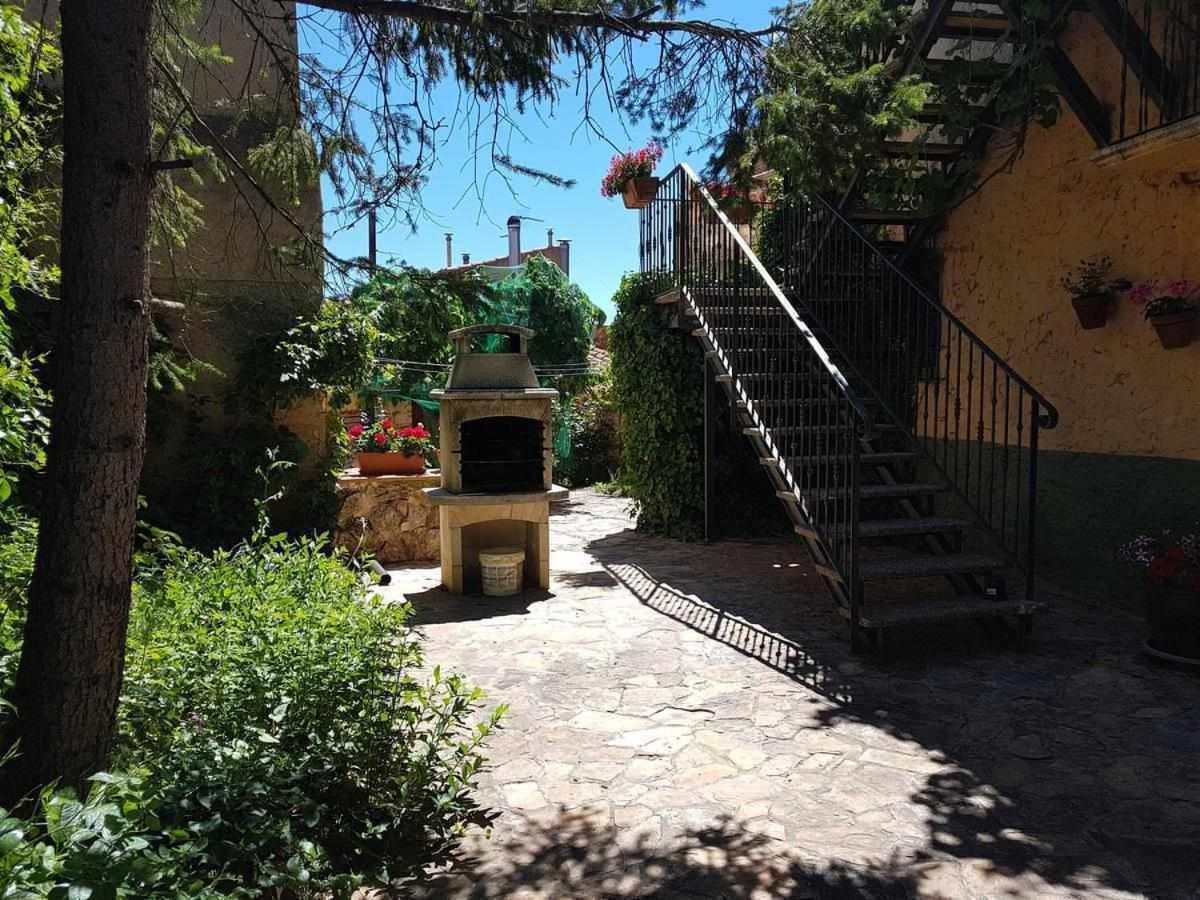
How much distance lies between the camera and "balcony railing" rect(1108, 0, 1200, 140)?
4.71 meters

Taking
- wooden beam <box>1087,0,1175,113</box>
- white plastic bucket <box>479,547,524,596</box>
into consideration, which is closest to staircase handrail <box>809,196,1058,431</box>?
wooden beam <box>1087,0,1175,113</box>

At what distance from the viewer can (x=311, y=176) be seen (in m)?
3.94

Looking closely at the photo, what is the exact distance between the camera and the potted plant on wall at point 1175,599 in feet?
14.5

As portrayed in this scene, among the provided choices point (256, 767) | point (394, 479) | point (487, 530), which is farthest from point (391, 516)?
point (256, 767)

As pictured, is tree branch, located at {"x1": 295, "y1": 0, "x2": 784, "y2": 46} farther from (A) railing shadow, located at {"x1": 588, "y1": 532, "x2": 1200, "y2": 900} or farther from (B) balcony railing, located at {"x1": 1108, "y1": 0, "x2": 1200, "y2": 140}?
(A) railing shadow, located at {"x1": 588, "y1": 532, "x2": 1200, "y2": 900}

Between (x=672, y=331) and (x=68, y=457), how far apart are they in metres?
7.03

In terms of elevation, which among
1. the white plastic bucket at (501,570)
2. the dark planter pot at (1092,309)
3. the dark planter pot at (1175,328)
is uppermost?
the dark planter pot at (1092,309)

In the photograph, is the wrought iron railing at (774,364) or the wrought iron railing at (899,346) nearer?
the wrought iron railing at (774,364)

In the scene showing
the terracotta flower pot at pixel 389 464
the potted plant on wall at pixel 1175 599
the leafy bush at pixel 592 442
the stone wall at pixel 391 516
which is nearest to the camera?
the potted plant on wall at pixel 1175 599

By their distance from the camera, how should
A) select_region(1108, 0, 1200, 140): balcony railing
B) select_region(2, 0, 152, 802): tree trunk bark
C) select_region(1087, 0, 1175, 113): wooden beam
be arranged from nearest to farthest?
select_region(2, 0, 152, 802): tree trunk bark < select_region(1108, 0, 1200, 140): balcony railing < select_region(1087, 0, 1175, 113): wooden beam

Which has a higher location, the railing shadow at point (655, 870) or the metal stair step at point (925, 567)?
the metal stair step at point (925, 567)

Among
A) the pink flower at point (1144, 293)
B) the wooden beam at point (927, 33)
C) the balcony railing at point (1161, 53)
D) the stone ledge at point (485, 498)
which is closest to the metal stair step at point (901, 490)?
the pink flower at point (1144, 293)

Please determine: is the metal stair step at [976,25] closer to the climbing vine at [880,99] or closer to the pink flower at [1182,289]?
the climbing vine at [880,99]

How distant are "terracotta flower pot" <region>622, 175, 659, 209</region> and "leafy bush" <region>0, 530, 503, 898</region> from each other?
21.1ft
